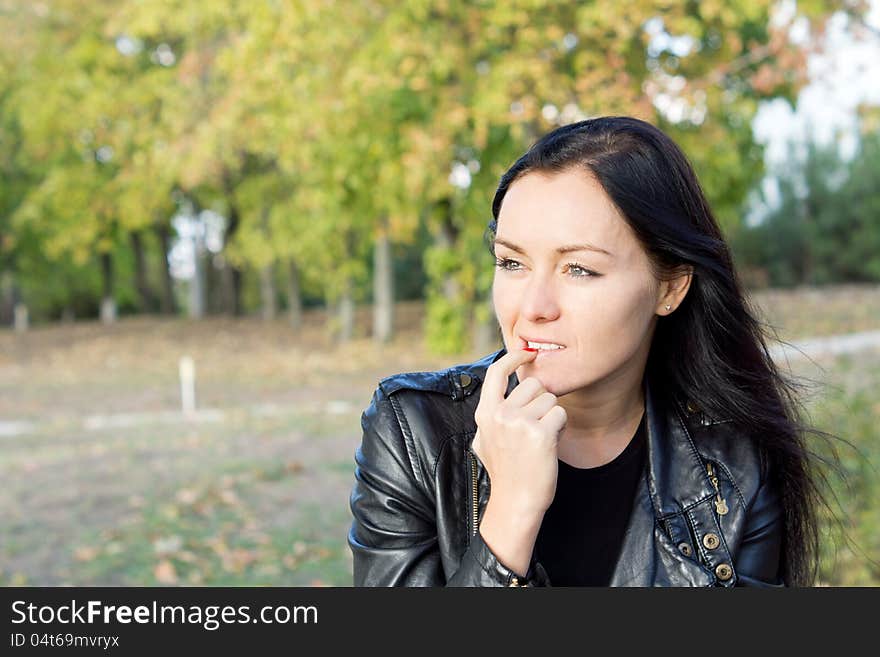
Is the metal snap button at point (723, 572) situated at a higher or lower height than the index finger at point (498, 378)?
lower

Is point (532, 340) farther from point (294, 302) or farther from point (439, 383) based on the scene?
point (294, 302)

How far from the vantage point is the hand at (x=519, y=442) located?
6.66 ft

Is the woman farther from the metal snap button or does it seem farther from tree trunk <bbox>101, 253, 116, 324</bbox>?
tree trunk <bbox>101, 253, 116, 324</bbox>

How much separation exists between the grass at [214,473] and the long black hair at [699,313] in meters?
0.35

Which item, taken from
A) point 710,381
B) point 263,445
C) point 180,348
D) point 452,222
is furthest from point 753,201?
point 710,381

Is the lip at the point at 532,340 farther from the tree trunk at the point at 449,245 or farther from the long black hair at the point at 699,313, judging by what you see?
the tree trunk at the point at 449,245

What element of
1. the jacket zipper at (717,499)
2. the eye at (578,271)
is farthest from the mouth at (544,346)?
the jacket zipper at (717,499)

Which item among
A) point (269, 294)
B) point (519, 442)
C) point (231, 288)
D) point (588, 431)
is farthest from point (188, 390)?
point (231, 288)

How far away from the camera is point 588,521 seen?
238 centimetres

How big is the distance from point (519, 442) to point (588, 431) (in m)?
0.51

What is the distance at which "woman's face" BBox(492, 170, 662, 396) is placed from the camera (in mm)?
2191

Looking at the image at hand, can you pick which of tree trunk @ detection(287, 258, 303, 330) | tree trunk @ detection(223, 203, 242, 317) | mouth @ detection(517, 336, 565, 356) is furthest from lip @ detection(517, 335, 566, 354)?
tree trunk @ detection(223, 203, 242, 317)

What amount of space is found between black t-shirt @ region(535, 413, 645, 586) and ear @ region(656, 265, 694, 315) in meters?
0.37

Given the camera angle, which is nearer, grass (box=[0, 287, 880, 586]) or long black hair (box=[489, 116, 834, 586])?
long black hair (box=[489, 116, 834, 586])
